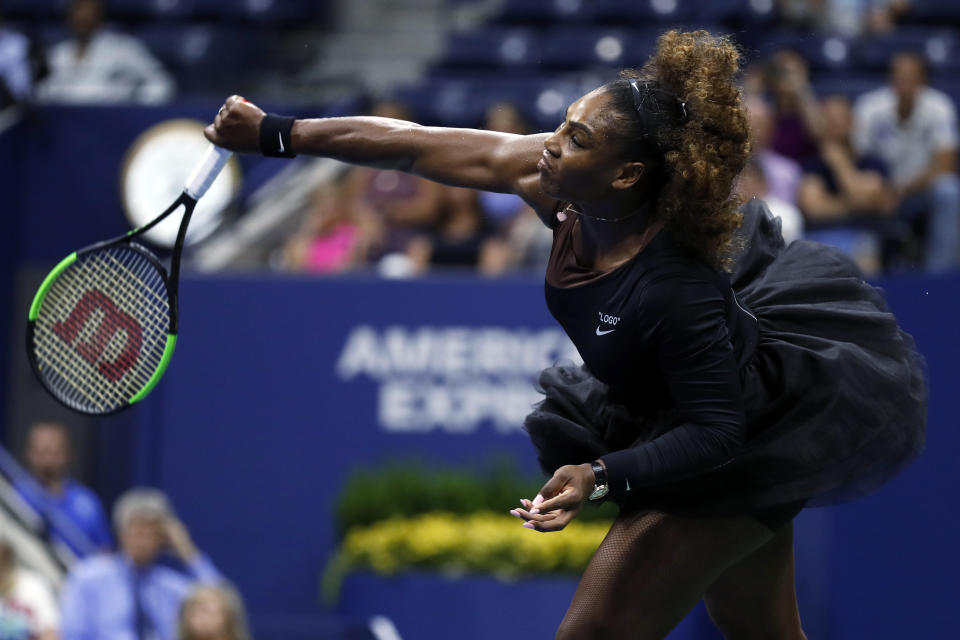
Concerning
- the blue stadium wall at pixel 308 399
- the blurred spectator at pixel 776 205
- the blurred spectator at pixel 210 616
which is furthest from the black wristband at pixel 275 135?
the blue stadium wall at pixel 308 399

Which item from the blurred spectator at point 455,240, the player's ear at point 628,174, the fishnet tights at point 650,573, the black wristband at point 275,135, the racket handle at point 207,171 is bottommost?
the blurred spectator at point 455,240

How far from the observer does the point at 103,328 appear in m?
3.56

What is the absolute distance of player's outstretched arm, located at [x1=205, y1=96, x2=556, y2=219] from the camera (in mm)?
3293

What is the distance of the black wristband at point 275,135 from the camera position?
3287 mm

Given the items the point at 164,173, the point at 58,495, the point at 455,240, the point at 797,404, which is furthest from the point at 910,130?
the point at 58,495

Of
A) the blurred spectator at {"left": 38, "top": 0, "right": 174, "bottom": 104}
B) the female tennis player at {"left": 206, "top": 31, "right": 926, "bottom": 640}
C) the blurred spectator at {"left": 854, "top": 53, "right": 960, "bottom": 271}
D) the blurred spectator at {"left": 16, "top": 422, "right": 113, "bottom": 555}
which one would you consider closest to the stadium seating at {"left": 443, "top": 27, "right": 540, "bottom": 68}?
the blurred spectator at {"left": 38, "top": 0, "right": 174, "bottom": 104}

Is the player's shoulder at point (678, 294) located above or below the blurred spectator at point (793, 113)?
above

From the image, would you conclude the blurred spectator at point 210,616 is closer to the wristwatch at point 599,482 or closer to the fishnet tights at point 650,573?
the fishnet tights at point 650,573

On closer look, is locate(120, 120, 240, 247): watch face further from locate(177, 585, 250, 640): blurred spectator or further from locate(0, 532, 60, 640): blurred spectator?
locate(177, 585, 250, 640): blurred spectator

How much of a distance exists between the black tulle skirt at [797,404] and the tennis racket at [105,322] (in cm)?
89

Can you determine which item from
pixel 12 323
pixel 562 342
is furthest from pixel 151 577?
pixel 12 323

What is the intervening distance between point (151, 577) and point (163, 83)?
3638 millimetres

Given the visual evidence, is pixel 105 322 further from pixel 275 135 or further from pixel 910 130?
pixel 910 130

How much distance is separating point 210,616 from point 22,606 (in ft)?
4.01
